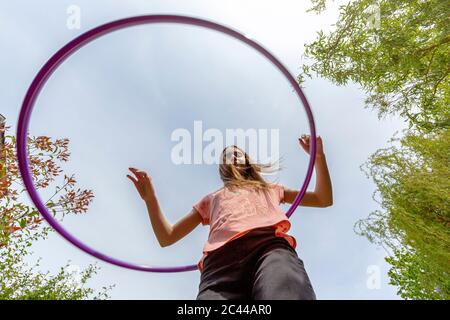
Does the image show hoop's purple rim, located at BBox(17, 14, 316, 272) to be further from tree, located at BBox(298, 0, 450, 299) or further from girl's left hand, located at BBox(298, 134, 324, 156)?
tree, located at BBox(298, 0, 450, 299)

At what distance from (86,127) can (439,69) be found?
3692 mm

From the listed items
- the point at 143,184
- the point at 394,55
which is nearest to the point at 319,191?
the point at 143,184

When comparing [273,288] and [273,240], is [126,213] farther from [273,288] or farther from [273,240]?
[273,288]

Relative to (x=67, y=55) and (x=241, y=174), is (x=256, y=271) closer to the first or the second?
(x=241, y=174)

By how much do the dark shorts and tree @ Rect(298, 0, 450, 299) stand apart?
2645 millimetres

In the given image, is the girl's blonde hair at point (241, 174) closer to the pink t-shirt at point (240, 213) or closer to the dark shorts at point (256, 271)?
the pink t-shirt at point (240, 213)

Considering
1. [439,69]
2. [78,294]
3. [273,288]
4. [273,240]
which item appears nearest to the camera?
[273,288]

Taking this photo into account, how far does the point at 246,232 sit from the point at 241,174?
690mm

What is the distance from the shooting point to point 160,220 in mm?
2193

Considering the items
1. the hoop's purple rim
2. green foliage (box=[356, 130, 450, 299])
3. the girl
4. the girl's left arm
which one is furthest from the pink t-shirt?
green foliage (box=[356, 130, 450, 299])

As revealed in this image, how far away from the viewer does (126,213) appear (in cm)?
289

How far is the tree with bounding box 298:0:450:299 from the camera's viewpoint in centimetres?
383
